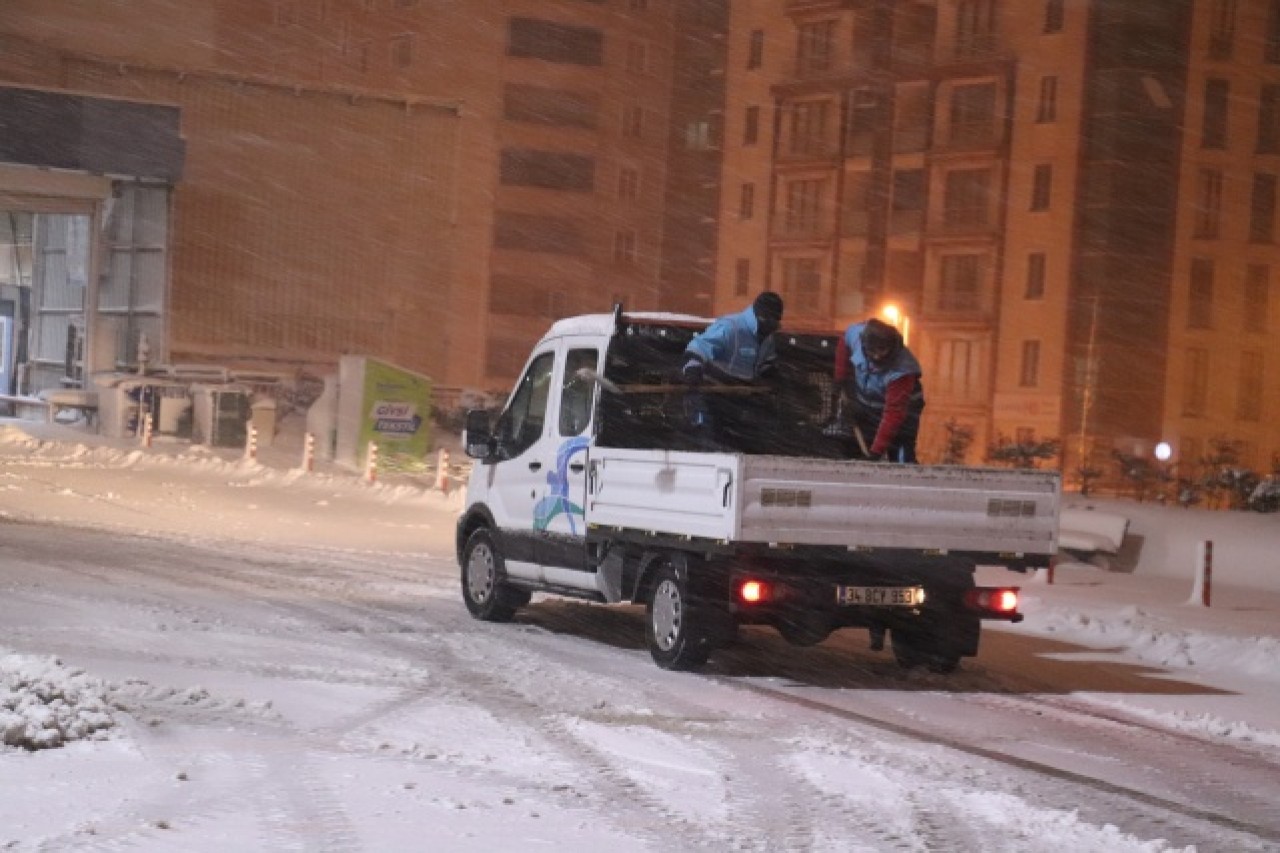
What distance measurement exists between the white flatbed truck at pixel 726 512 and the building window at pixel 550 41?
199 ft

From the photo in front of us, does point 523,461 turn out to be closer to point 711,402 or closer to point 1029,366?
point 711,402

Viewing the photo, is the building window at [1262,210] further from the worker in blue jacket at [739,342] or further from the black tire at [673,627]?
the black tire at [673,627]

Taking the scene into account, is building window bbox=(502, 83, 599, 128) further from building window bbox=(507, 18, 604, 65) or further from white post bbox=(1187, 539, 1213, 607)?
white post bbox=(1187, 539, 1213, 607)

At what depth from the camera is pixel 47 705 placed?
8.23 metres

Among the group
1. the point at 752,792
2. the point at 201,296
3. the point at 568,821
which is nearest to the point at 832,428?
the point at 752,792

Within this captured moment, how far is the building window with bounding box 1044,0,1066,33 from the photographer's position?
5762 cm

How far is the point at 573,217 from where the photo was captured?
74.6m

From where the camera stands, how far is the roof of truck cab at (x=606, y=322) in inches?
529

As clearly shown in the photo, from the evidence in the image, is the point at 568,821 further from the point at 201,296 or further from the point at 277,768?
the point at 201,296

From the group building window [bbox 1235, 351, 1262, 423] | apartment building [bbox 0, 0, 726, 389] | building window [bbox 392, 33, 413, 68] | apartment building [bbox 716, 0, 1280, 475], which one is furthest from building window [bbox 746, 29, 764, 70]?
building window [bbox 1235, 351, 1262, 423]

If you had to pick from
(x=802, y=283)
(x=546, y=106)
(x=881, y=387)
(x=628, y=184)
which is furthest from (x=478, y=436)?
(x=628, y=184)

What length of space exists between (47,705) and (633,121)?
7006 centimetres

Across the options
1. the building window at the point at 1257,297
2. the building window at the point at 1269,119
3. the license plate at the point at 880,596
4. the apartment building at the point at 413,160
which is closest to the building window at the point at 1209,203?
the building window at the point at 1257,297

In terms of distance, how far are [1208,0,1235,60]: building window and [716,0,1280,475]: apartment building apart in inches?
2.5
